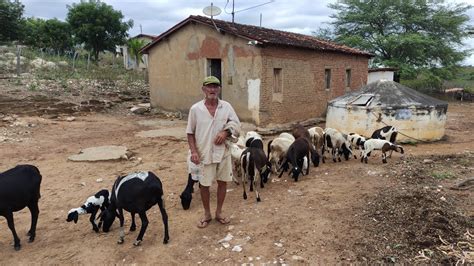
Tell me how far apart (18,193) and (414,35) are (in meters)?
25.2

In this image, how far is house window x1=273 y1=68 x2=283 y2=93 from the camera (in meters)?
13.2

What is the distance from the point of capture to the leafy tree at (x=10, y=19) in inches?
1039

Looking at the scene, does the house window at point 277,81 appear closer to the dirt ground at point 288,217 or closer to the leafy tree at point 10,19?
the dirt ground at point 288,217

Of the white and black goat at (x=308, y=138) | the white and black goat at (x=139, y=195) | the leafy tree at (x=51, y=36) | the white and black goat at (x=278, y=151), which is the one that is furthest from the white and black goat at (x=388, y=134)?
the leafy tree at (x=51, y=36)

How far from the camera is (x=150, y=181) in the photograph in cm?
428

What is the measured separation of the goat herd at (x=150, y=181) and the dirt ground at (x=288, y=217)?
0.76 feet

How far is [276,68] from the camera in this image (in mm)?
13039

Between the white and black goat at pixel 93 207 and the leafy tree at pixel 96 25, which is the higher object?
the leafy tree at pixel 96 25

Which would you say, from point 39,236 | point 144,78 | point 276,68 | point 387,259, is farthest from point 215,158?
point 144,78

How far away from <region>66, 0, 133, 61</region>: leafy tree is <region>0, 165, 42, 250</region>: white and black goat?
28642 millimetres

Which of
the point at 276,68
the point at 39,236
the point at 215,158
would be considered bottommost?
the point at 39,236

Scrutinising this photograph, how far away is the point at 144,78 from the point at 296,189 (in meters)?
21.2

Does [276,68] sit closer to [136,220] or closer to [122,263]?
[136,220]

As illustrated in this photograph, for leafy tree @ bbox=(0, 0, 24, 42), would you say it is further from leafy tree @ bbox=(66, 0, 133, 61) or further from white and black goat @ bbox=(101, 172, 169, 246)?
white and black goat @ bbox=(101, 172, 169, 246)
